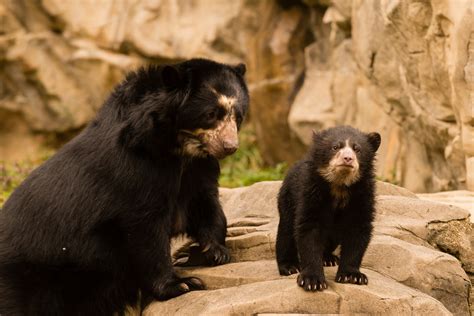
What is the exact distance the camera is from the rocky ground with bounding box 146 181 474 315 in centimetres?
449

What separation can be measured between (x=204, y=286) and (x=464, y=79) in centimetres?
320

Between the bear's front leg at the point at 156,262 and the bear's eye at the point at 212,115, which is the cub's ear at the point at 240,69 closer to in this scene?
the bear's eye at the point at 212,115

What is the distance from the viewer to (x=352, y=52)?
10.5m

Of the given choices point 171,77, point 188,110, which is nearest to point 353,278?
point 188,110

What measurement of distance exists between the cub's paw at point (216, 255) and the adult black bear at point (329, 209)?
48 cm

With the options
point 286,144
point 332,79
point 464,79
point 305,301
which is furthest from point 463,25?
point 286,144

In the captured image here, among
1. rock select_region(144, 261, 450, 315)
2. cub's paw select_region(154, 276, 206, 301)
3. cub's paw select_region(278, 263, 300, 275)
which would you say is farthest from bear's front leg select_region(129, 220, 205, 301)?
cub's paw select_region(278, 263, 300, 275)

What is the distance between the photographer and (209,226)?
5.59m

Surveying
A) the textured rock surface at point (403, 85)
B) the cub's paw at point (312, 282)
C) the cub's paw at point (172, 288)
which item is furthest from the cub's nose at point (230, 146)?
the textured rock surface at point (403, 85)

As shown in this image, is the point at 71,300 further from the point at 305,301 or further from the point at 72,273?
the point at 305,301

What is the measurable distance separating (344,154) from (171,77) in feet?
3.60

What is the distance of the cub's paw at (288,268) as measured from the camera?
499 cm

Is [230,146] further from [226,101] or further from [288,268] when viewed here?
[288,268]

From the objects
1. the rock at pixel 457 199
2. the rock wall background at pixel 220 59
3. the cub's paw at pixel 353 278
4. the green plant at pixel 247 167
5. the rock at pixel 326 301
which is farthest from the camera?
the green plant at pixel 247 167
